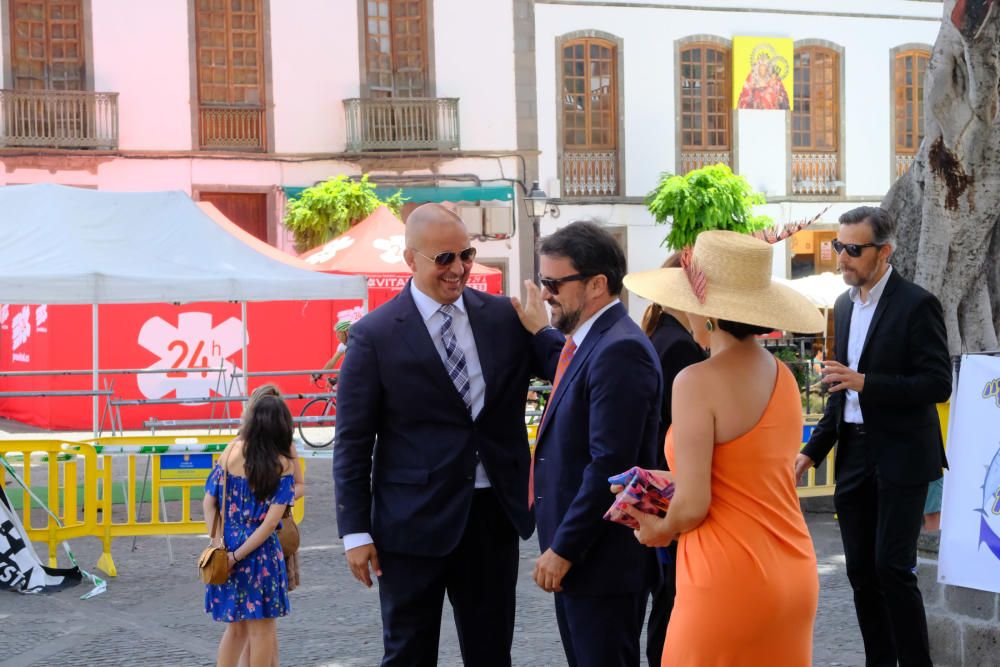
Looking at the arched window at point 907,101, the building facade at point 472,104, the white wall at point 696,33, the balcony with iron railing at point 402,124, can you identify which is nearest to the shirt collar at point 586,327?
the building facade at point 472,104

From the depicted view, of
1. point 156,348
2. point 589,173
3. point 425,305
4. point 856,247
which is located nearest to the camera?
point 425,305

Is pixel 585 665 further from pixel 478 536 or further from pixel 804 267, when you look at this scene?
pixel 804 267

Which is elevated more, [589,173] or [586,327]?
[589,173]

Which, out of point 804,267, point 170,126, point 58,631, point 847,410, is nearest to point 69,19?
point 170,126

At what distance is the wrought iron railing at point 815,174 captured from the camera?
31.2 m

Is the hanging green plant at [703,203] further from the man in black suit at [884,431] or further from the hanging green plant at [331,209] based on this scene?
the man in black suit at [884,431]

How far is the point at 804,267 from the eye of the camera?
31.3 m

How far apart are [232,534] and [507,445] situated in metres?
2.02

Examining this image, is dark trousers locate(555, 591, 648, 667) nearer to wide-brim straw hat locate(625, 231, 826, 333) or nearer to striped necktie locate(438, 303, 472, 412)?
striped necktie locate(438, 303, 472, 412)

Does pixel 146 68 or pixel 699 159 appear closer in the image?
pixel 146 68

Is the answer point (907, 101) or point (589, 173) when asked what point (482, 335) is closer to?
point (589, 173)

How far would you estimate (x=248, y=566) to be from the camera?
604 cm

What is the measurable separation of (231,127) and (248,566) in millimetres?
22508

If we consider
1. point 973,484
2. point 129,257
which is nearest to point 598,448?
point 973,484
